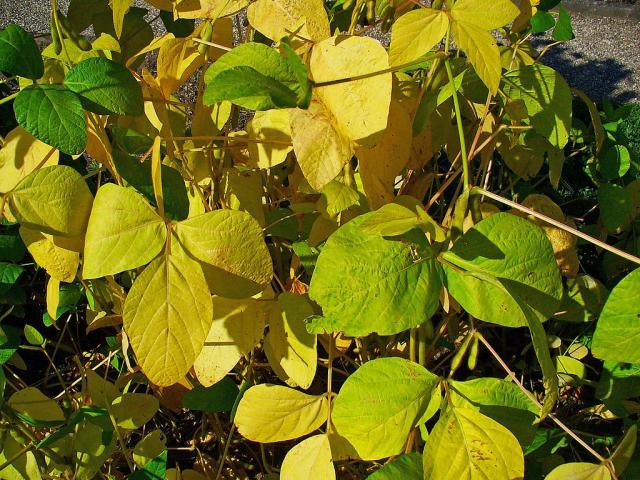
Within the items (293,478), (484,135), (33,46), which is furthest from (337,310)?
(484,135)

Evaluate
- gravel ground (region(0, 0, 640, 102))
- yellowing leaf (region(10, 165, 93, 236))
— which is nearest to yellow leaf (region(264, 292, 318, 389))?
yellowing leaf (region(10, 165, 93, 236))

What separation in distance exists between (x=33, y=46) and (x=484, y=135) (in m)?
0.58

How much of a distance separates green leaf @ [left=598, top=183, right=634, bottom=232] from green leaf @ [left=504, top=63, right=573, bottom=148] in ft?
1.08

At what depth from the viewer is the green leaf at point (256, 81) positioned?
45 cm

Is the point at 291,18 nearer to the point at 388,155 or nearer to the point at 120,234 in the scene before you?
the point at 388,155

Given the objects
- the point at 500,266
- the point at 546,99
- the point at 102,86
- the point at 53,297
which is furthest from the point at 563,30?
the point at 53,297

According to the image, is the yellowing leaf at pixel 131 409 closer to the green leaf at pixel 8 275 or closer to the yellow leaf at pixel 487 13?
the green leaf at pixel 8 275

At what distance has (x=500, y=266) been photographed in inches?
20.2

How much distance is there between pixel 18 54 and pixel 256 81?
0.25 metres

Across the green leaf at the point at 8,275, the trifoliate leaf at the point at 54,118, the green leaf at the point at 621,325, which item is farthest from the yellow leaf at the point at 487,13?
the green leaf at the point at 8,275

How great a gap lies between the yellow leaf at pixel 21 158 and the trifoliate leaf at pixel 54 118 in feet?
0.35

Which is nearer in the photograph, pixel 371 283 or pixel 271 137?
pixel 371 283

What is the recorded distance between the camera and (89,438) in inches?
33.2

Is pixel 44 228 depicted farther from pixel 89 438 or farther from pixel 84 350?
pixel 84 350
